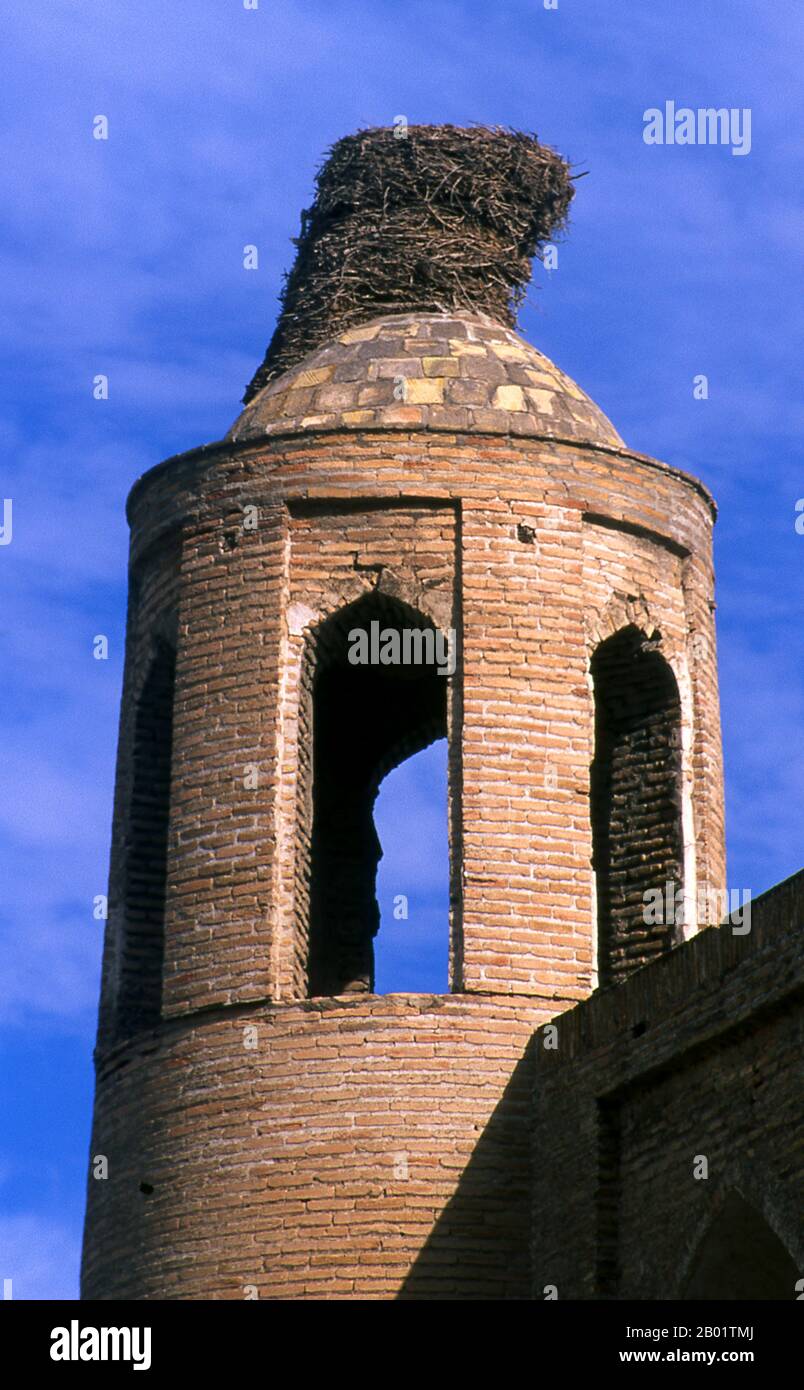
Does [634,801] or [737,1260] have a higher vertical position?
[634,801]

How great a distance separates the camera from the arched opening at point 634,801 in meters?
17.1

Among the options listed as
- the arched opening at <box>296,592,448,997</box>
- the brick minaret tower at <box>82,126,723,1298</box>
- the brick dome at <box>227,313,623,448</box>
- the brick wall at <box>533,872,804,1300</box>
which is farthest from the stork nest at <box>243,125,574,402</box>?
the brick wall at <box>533,872,804,1300</box>

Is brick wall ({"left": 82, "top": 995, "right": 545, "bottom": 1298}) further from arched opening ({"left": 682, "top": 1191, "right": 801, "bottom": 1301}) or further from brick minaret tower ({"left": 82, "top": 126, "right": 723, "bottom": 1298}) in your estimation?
arched opening ({"left": 682, "top": 1191, "right": 801, "bottom": 1301})

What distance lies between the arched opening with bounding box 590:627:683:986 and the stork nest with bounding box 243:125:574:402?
2.63 metres

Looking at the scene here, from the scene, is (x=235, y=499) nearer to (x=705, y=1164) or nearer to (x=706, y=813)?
(x=706, y=813)

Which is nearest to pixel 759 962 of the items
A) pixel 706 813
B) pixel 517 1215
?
pixel 517 1215

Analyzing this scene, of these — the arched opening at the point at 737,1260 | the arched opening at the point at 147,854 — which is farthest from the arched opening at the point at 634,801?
the arched opening at the point at 737,1260

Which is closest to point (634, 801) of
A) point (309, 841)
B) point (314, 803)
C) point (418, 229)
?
point (309, 841)

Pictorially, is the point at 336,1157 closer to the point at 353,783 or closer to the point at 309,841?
the point at 309,841

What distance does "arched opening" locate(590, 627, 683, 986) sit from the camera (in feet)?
56.0

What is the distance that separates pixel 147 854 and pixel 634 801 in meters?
2.57

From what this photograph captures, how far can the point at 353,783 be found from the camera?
63.2 feet

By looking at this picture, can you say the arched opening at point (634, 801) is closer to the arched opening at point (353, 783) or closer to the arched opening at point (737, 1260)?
the arched opening at point (353, 783)

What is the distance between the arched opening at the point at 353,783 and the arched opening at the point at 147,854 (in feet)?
3.27
